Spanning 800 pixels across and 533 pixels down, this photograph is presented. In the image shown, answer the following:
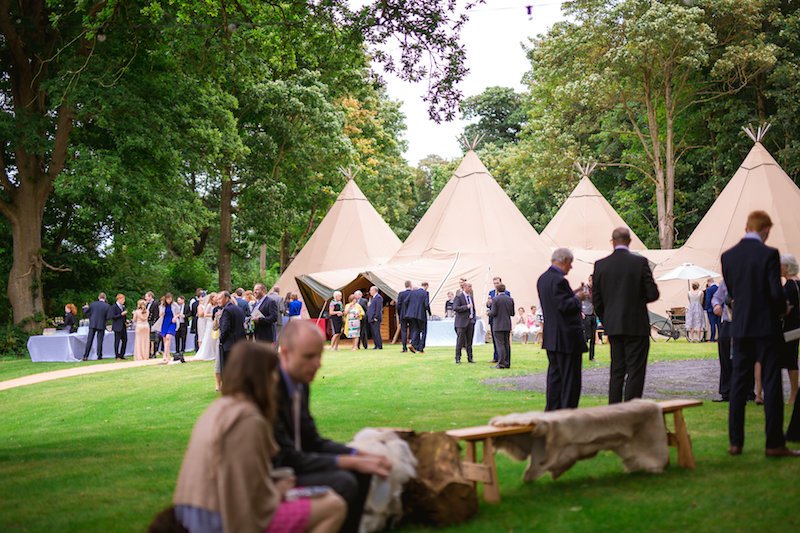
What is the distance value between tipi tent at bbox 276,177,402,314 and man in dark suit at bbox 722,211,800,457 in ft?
94.9

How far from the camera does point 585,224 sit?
126ft

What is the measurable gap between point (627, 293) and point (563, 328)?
2.42ft

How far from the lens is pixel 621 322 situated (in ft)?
28.7

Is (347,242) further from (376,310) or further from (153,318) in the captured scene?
(153,318)

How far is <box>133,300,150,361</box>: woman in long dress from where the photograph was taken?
25.1 meters

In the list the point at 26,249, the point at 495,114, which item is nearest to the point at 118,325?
the point at 26,249

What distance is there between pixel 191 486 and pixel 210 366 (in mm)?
17696

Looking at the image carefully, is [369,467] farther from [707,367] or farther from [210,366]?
[210,366]

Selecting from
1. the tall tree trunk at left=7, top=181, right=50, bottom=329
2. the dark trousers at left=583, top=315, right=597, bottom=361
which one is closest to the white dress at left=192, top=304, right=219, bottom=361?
the tall tree trunk at left=7, top=181, right=50, bottom=329

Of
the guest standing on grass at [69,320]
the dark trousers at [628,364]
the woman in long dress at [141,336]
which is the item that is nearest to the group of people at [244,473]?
the dark trousers at [628,364]

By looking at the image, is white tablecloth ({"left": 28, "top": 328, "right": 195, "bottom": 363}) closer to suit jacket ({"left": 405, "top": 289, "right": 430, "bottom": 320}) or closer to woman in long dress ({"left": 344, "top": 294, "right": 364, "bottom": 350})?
woman in long dress ({"left": 344, "top": 294, "right": 364, "bottom": 350})

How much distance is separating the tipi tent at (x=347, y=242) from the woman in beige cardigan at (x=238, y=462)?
105 feet

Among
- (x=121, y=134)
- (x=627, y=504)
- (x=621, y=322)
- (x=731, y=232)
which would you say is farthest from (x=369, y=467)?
(x=731, y=232)

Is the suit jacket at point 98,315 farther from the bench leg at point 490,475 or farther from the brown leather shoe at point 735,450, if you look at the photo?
the bench leg at point 490,475
